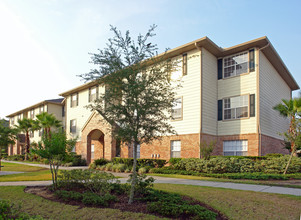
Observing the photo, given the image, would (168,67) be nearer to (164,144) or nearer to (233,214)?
(233,214)

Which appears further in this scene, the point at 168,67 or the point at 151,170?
the point at 151,170

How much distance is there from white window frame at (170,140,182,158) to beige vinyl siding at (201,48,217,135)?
2.48m

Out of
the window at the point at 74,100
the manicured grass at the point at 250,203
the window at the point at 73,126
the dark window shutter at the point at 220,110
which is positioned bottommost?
the manicured grass at the point at 250,203

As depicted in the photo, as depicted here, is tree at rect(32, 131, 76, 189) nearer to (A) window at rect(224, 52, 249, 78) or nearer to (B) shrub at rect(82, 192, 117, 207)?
(B) shrub at rect(82, 192, 117, 207)

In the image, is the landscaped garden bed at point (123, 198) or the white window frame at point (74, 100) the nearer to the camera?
the landscaped garden bed at point (123, 198)

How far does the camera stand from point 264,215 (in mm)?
6684

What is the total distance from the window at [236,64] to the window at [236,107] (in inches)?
76.3

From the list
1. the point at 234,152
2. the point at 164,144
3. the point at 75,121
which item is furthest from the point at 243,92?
the point at 75,121

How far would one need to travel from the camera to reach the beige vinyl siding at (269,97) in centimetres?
1911

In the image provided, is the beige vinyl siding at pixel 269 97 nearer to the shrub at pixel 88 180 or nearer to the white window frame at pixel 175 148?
the white window frame at pixel 175 148

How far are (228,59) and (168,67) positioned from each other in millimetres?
13451

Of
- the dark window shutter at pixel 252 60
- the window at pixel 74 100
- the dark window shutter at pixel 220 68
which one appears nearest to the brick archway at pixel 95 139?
the window at pixel 74 100

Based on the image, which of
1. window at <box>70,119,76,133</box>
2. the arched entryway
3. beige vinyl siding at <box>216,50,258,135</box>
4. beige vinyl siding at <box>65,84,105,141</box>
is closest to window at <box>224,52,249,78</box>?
beige vinyl siding at <box>216,50,258,135</box>

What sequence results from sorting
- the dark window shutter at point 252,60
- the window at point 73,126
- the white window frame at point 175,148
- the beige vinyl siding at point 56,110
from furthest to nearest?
1. the beige vinyl siding at point 56,110
2. the window at point 73,126
3. the white window frame at point 175,148
4. the dark window shutter at point 252,60
